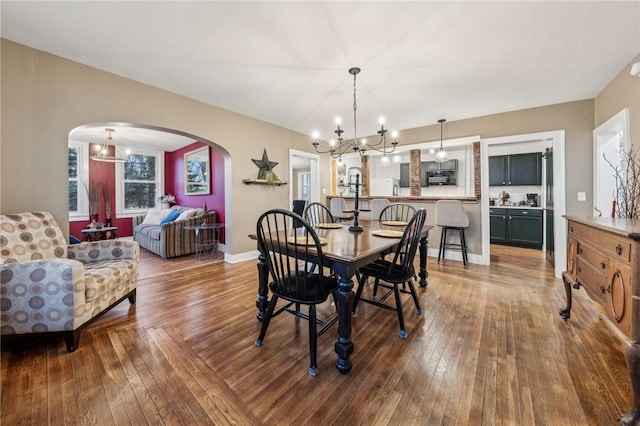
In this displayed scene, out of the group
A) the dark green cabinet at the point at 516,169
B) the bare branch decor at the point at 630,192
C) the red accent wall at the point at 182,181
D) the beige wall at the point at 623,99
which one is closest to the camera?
the bare branch decor at the point at 630,192

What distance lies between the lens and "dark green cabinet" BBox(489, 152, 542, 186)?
5.31 meters

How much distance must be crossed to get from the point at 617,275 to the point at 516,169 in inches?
203

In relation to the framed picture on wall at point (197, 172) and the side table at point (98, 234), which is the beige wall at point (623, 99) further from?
the side table at point (98, 234)

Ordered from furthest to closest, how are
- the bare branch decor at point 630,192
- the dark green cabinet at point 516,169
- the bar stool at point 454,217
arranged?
the dark green cabinet at point 516,169
the bar stool at point 454,217
the bare branch decor at point 630,192

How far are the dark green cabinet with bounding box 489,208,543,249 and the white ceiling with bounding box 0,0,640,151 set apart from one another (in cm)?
260

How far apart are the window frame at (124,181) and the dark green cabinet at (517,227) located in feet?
27.5

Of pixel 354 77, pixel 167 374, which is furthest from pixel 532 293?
pixel 167 374

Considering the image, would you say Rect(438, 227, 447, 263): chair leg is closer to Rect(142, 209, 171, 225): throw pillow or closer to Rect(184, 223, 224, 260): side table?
Rect(184, 223, 224, 260): side table

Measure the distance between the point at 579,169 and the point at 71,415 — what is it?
5.61 m

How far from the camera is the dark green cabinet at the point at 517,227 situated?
16.8 ft

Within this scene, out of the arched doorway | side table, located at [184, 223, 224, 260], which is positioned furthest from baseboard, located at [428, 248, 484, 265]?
side table, located at [184, 223, 224, 260]

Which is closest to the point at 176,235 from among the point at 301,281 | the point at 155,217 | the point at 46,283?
the point at 155,217

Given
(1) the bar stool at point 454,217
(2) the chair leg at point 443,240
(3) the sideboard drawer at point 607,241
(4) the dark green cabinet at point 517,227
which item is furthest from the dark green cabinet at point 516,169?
(3) the sideboard drawer at point 607,241

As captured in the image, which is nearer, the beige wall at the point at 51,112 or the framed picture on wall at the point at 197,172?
the beige wall at the point at 51,112
